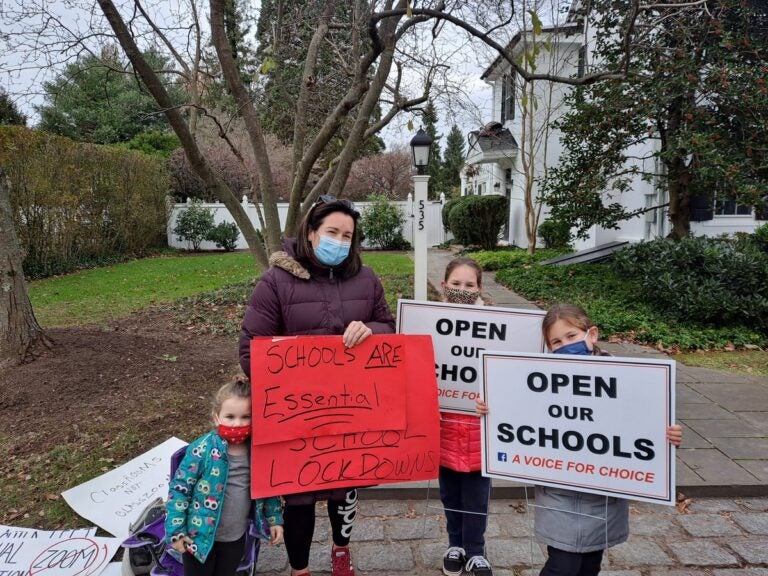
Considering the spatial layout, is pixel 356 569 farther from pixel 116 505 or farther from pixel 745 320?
pixel 745 320

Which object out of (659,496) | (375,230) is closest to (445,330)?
(659,496)

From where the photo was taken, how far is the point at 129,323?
8.01 metres

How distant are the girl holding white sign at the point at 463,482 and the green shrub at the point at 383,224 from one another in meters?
17.4

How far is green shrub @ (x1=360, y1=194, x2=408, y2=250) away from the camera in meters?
20.2

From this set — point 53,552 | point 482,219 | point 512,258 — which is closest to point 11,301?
point 53,552

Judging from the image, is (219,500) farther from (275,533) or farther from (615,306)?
(615,306)

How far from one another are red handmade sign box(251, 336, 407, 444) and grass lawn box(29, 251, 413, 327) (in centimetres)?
633

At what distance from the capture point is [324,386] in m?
2.35

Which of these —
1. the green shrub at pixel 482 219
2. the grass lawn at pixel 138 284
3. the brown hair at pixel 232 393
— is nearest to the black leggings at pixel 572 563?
the brown hair at pixel 232 393

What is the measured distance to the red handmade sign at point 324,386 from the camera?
7.41 feet

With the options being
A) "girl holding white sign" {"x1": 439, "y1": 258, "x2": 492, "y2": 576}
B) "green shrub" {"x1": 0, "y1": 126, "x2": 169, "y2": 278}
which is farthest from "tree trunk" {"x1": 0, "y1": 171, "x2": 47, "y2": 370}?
"green shrub" {"x1": 0, "y1": 126, "x2": 169, "y2": 278}

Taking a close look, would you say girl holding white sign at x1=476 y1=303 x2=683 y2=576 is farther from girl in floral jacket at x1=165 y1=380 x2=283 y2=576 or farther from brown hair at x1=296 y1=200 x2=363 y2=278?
girl in floral jacket at x1=165 y1=380 x2=283 y2=576

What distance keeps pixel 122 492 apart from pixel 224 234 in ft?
58.3

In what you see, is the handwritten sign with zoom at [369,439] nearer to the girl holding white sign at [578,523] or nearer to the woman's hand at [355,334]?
the woman's hand at [355,334]
